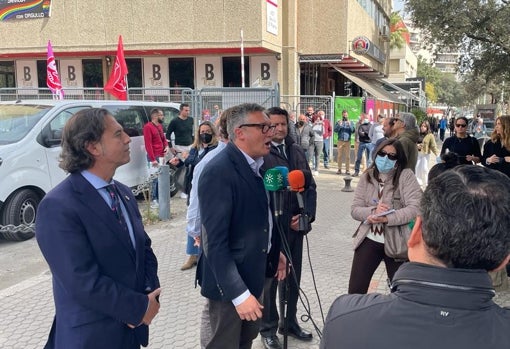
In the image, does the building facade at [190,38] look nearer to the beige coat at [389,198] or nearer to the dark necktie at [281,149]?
the dark necktie at [281,149]

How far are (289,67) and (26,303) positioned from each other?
16.7 m

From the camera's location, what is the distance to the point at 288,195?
137 inches

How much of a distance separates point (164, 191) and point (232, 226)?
553 cm

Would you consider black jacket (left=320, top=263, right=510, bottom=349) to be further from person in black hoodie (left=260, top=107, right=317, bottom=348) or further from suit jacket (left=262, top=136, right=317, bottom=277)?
person in black hoodie (left=260, top=107, right=317, bottom=348)

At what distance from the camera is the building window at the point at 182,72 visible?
822 inches

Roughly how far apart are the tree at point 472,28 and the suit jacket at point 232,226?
1692 centimetres

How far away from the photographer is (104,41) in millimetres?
19797

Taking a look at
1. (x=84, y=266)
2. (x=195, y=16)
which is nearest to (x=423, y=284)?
(x=84, y=266)

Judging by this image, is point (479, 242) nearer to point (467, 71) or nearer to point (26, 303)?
point (26, 303)

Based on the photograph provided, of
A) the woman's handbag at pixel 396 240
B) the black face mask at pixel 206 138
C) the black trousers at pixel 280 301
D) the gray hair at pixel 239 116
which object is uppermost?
the gray hair at pixel 239 116

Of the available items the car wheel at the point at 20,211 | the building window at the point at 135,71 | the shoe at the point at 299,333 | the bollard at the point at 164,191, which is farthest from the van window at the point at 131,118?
the building window at the point at 135,71

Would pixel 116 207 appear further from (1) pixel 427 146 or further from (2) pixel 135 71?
(2) pixel 135 71

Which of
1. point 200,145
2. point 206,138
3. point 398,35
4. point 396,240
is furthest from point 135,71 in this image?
point 398,35

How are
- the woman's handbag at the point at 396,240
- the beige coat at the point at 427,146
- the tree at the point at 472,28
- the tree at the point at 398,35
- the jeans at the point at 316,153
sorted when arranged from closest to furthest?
the woman's handbag at the point at 396,240 < the beige coat at the point at 427,146 < the jeans at the point at 316,153 < the tree at the point at 472,28 < the tree at the point at 398,35
